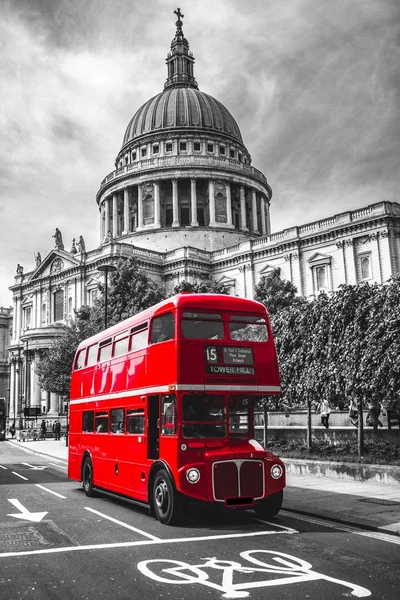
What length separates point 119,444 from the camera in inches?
573

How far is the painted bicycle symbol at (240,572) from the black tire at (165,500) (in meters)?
2.54

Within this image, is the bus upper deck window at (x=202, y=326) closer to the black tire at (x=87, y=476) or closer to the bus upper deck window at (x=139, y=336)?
the bus upper deck window at (x=139, y=336)

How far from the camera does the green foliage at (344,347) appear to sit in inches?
737

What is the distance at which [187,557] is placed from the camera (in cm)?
901

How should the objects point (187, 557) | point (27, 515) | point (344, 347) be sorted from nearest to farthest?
point (187, 557), point (27, 515), point (344, 347)

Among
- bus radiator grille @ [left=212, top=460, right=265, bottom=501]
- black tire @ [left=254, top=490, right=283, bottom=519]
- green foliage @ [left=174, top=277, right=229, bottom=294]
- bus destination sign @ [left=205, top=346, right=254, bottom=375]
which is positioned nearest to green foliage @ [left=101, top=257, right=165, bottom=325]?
green foliage @ [left=174, top=277, right=229, bottom=294]

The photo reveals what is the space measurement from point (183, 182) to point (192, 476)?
75.5 m

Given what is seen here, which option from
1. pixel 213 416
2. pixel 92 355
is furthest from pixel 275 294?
pixel 213 416

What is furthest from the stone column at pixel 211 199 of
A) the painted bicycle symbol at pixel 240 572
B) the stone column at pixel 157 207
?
the painted bicycle symbol at pixel 240 572

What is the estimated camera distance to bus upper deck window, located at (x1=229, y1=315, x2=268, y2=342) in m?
12.8

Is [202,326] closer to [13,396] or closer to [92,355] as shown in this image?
[92,355]

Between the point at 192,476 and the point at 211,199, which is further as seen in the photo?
the point at 211,199

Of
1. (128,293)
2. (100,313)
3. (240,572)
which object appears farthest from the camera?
(128,293)

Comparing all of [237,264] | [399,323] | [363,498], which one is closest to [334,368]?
[399,323]
